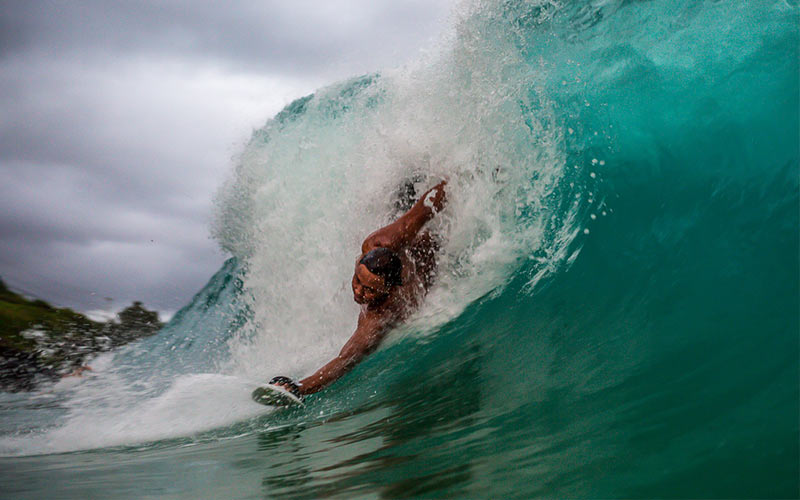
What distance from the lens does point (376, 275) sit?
11.9 feet

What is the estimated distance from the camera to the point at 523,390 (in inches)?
98.2

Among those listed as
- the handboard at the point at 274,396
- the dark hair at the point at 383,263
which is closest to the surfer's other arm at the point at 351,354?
the handboard at the point at 274,396

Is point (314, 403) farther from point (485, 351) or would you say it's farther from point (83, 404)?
point (83, 404)

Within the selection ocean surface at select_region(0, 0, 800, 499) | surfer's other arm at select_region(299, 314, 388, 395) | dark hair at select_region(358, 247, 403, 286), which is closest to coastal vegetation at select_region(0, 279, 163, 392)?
ocean surface at select_region(0, 0, 800, 499)

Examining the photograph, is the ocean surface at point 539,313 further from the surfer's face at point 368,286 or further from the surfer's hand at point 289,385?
the surfer's face at point 368,286

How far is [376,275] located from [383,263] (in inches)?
3.9

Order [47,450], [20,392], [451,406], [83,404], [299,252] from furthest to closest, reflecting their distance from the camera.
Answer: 1. [299,252]
2. [20,392]
3. [83,404]
4. [47,450]
5. [451,406]

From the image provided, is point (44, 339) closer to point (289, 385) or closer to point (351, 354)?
point (289, 385)

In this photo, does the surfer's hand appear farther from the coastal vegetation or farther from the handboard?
the coastal vegetation

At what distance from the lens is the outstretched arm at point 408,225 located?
395 centimetres

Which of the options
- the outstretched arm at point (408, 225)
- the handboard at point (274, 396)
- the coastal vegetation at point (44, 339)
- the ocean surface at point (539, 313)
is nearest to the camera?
the ocean surface at point (539, 313)

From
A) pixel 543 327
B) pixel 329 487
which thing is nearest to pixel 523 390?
pixel 543 327

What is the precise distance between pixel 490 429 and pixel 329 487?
0.71 meters

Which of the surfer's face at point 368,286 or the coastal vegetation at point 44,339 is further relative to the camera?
the coastal vegetation at point 44,339
